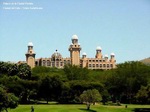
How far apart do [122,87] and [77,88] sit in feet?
36.9

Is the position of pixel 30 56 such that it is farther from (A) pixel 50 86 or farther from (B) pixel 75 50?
(A) pixel 50 86

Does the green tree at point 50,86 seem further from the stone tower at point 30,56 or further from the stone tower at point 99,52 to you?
the stone tower at point 99,52

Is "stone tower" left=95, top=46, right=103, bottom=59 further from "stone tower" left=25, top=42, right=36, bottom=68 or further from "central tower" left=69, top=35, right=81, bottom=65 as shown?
"stone tower" left=25, top=42, right=36, bottom=68

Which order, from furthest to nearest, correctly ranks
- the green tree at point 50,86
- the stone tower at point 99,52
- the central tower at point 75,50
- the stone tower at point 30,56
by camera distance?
the stone tower at point 99,52
the stone tower at point 30,56
the central tower at point 75,50
the green tree at point 50,86

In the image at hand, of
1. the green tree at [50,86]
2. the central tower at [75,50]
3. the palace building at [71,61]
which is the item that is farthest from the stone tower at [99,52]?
the green tree at [50,86]

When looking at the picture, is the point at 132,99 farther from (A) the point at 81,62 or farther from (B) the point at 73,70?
(A) the point at 81,62

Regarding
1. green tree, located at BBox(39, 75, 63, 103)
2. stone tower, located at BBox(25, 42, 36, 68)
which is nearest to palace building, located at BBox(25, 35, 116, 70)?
stone tower, located at BBox(25, 42, 36, 68)

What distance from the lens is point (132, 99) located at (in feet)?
188

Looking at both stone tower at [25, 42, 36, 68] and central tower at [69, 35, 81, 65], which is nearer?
central tower at [69, 35, 81, 65]

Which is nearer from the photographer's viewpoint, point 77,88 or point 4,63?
point 77,88

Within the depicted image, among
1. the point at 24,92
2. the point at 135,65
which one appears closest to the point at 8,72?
the point at 24,92

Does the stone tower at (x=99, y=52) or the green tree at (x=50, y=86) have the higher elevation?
the stone tower at (x=99, y=52)

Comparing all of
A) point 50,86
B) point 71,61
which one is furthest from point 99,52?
point 50,86

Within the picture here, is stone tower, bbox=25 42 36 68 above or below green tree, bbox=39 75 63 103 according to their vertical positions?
above
